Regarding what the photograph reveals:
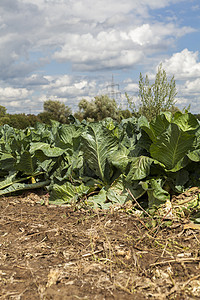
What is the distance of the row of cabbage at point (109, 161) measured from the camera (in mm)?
3852

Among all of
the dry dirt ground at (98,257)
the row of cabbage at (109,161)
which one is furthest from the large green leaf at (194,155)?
the dry dirt ground at (98,257)

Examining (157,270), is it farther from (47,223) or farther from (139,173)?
(47,223)

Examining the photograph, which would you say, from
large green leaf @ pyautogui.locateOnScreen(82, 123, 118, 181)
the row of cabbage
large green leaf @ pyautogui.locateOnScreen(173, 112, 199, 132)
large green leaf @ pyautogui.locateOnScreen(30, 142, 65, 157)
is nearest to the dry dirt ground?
the row of cabbage

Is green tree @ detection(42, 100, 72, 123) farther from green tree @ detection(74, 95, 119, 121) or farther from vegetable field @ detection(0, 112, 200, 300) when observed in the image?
vegetable field @ detection(0, 112, 200, 300)

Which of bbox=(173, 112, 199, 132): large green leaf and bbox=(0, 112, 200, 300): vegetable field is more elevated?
bbox=(173, 112, 199, 132): large green leaf

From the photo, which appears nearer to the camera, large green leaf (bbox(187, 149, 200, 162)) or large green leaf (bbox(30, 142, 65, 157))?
large green leaf (bbox(187, 149, 200, 162))

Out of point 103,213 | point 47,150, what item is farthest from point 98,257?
point 47,150

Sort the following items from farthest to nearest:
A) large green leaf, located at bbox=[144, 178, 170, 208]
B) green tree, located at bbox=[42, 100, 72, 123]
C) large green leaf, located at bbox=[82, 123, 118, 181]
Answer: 1. green tree, located at bbox=[42, 100, 72, 123]
2. large green leaf, located at bbox=[82, 123, 118, 181]
3. large green leaf, located at bbox=[144, 178, 170, 208]

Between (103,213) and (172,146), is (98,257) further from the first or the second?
(172,146)

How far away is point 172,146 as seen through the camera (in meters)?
3.83

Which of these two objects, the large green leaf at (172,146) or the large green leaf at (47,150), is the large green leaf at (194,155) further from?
the large green leaf at (47,150)

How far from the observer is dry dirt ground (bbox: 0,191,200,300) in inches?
91.2

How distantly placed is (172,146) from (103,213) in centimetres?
128

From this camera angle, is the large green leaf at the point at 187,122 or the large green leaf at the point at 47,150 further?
the large green leaf at the point at 47,150
